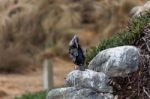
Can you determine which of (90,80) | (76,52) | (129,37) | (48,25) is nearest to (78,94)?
(90,80)

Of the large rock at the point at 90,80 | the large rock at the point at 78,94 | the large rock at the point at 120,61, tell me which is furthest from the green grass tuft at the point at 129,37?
the large rock at the point at 78,94

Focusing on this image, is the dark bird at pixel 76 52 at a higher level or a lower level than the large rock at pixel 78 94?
higher

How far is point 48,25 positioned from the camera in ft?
51.8

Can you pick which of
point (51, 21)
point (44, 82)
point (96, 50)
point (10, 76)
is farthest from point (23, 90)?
point (96, 50)

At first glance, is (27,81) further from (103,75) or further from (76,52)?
(103,75)

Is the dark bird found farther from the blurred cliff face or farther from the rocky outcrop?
the blurred cliff face

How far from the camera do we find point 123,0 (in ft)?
51.8

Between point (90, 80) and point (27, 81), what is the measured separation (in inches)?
339

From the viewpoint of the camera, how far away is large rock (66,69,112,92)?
6.29 meters

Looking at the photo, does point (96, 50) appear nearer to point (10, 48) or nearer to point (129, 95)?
point (129, 95)

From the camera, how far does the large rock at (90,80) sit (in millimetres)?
6289

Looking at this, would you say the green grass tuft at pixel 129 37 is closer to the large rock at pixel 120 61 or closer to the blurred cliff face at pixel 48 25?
the large rock at pixel 120 61

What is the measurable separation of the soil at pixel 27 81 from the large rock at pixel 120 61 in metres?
6.89

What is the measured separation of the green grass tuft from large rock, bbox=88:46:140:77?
41cm
